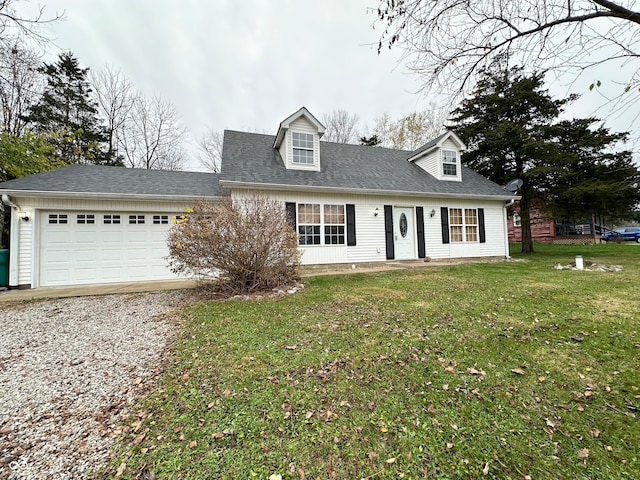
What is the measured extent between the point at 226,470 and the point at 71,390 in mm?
2011

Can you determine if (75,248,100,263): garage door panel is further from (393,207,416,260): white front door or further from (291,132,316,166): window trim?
(393,207,416,260): white front door

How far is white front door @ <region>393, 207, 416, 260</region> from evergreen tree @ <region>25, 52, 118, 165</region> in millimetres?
16714

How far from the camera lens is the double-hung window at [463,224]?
10.9m

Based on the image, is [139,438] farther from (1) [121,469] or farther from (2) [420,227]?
(2) [420,227]

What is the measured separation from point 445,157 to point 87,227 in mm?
13535

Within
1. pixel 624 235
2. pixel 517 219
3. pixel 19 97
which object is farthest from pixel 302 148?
pixel 624 235

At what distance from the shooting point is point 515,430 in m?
1.90

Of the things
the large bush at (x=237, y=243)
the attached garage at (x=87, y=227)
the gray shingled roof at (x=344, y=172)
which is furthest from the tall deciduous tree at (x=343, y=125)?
the large bush at (x=237, y=243)

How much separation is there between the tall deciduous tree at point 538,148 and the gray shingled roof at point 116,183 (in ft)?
39.7

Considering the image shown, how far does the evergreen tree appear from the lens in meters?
14.3

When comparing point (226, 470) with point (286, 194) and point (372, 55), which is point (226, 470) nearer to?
point (372, 55)

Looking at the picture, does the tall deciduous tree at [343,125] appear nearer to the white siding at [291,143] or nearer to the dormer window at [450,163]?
the dormer window at [450,163]

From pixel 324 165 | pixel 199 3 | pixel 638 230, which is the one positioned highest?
pixel 199 3

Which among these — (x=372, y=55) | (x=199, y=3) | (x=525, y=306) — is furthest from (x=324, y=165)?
(x=525, y=306)
